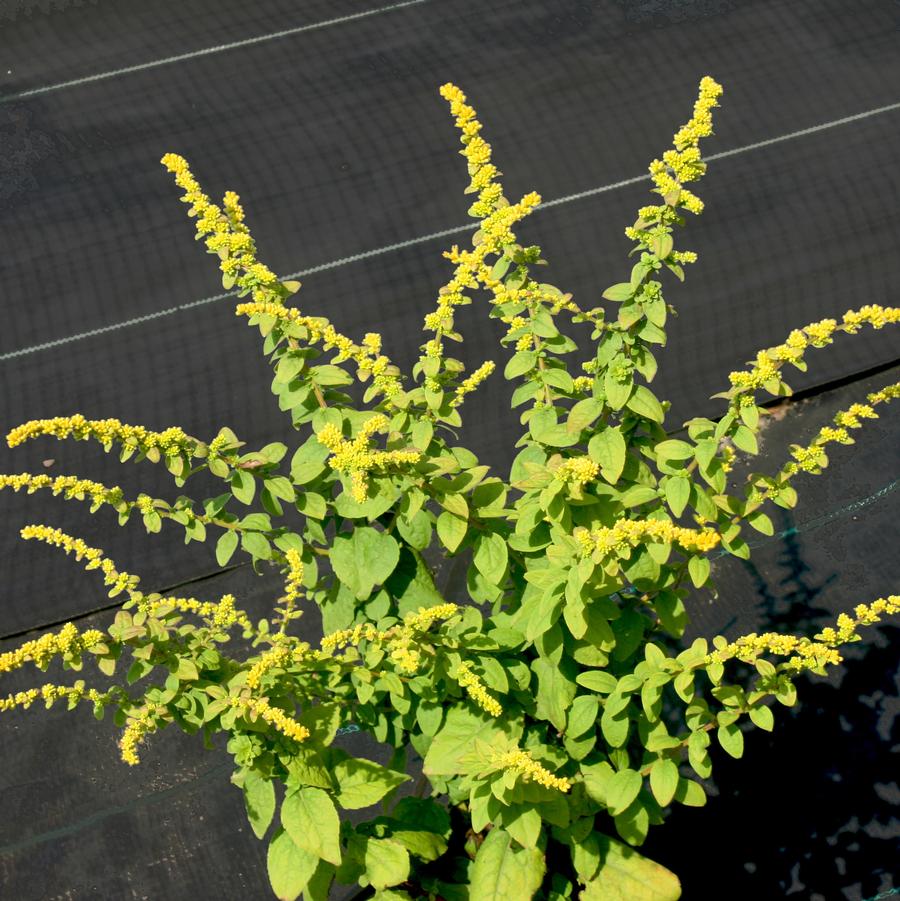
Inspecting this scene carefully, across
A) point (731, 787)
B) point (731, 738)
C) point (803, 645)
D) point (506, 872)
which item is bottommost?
point (731, 787)

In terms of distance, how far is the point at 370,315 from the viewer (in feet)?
20.9

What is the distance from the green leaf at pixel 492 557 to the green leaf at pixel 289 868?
98cm

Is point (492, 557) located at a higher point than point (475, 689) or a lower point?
higher

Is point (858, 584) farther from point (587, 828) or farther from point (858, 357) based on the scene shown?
point (587, 828)

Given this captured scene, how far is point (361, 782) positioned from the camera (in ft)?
10.1

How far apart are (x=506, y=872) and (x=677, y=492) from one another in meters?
1.35

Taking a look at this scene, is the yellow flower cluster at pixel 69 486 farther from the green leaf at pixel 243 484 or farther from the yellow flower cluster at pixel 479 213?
the yellow flower cluster at pixel 479 213

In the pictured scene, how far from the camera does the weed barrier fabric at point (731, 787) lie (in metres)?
4.62

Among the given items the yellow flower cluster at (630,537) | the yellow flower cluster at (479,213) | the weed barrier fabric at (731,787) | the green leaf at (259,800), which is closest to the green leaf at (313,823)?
the green leaf at (259,800)

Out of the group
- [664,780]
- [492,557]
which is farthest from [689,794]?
[492,557]

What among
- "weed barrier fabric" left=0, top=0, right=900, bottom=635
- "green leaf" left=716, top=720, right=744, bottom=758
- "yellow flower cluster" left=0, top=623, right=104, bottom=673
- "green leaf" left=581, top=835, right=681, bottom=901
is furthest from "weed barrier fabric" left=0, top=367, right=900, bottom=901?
"yellow flower cluster" left=0, top=623, right=104, bottom=673

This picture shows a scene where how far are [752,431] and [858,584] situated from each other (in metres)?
2.85

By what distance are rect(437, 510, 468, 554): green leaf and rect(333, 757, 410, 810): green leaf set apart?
75 centimetres

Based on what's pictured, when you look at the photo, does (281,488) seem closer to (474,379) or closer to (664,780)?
(474,379)
